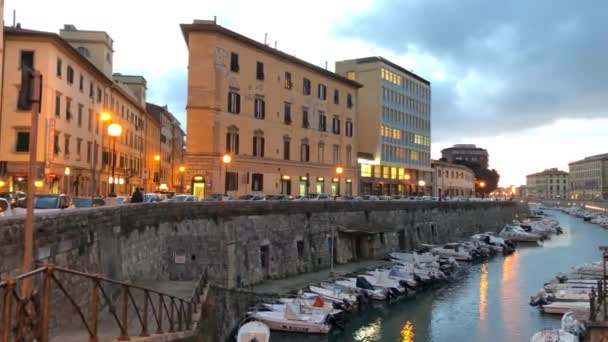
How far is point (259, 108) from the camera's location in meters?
54.5

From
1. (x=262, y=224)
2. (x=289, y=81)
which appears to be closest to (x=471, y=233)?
(x=289, y=81)

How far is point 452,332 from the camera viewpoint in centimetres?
2983

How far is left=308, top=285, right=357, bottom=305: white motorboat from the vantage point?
31812mm

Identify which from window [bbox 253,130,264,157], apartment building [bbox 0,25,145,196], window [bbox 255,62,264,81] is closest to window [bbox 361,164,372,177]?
window [bbox 253,130,264,157]

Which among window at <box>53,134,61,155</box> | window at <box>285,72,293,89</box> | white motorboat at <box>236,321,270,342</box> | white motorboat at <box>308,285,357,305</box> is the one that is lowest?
white motorboat at <box>308,285,357,305</box>

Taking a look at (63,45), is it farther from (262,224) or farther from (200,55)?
(262,224)

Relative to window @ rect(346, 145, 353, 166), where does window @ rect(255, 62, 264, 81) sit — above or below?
above

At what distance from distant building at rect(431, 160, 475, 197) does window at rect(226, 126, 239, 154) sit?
5981 cm

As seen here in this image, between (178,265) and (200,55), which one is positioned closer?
(178,265)

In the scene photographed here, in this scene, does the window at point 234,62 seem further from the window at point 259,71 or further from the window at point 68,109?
the window at point 68,109

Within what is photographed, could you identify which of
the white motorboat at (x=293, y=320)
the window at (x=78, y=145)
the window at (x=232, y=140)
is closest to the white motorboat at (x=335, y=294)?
the white motorboat at (x=293, y=320)

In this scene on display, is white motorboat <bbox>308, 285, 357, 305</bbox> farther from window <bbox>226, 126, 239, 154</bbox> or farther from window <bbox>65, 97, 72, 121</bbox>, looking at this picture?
window <bbox>65, 97, 72, 121</bbox>

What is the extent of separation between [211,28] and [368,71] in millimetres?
39473

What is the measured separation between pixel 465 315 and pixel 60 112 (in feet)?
114
